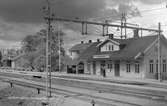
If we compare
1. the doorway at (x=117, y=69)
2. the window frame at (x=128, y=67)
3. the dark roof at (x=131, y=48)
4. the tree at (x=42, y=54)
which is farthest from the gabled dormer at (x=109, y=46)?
the tree at (x=42, y=54)

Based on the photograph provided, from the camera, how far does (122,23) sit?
21.6 m

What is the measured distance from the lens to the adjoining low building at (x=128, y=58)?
3306 cm

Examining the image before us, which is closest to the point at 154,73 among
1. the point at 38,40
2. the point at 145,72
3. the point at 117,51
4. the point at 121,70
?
the point at 145,72

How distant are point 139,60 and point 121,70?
4148 mm

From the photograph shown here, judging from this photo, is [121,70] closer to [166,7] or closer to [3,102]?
[166,7]

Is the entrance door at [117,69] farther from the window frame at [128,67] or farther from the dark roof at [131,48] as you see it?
the window frame at [128,67]

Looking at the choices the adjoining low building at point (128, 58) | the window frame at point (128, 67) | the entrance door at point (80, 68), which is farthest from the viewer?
the entrance door at point (80, 68)

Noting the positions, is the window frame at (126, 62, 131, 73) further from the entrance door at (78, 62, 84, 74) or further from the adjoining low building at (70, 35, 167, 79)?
the entrance door at (78, 62, 84, 74)

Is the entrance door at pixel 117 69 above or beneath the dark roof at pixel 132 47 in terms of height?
beneath

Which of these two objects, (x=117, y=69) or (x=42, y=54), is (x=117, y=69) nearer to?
(x=117, y=69)

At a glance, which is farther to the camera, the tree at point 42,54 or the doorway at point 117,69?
the tree at point 42,54

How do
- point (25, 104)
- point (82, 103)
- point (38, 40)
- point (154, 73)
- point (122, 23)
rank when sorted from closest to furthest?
1. point (82, 103)
2. point (25, 104)
3. point (122, 23)
4. point (154, 73)
5. point (38, 40)

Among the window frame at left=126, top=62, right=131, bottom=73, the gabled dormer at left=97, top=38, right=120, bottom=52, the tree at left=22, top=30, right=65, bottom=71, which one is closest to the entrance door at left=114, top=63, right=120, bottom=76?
the window frame at left=126, top=62, right=131, bottom=73

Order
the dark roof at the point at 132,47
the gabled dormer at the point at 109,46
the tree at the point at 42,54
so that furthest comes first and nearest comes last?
the tree at the point at 42,54
the gabled dormer at the point at 109,46
the dark roof at the point at 132,47
